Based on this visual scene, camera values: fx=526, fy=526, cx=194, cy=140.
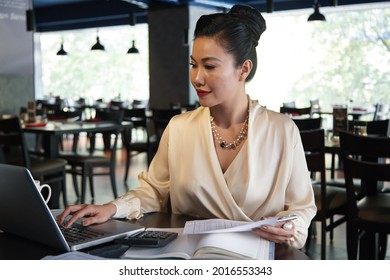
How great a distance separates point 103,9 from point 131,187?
23.8 ft

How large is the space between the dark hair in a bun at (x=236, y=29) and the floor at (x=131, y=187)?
205cm

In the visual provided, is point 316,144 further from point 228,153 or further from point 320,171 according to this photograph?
point 228,153

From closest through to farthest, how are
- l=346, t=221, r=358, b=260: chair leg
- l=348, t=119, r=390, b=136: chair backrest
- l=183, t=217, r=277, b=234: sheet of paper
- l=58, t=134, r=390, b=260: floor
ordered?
l=183, t=217, r=277, b=234: sheet of paper, l=346, t=221, r=358, b=260: chair leg, l=58, t=134, r=390, b=260: floor, l=348, t=119, r=390, b=136: chair backrest

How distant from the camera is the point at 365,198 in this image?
9.38 feet

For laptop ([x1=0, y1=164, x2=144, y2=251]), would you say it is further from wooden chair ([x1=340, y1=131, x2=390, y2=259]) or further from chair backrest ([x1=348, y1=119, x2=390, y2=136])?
chair backrest ([x1=348, y1=119, x2=390, y2=136])

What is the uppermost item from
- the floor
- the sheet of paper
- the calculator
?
the sheet of paper

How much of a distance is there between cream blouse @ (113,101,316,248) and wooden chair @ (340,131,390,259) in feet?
3.69

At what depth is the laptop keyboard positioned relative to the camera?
3.72 feet

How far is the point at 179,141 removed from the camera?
1.53 metres

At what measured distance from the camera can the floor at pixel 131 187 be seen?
3.32 metres

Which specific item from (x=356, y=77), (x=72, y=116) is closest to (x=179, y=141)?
(x=72, y=116)

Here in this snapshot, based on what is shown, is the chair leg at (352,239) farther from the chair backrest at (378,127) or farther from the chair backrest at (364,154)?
the chair backrest at (378,127)

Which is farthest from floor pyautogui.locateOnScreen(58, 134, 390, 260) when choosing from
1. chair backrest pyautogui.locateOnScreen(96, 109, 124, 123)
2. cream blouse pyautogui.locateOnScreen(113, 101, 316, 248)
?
cream blouse pyautogui.locateOnScreen(113, 101, 316, 248)
